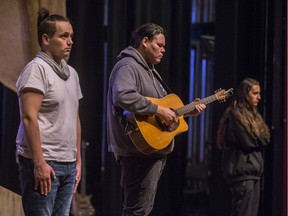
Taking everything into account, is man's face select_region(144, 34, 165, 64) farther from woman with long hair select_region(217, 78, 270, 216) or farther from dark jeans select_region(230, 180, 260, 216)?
dark jeans select_region(230, 180, 260, 216)

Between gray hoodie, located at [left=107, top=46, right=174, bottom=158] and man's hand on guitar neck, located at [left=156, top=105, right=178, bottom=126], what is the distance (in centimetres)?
5

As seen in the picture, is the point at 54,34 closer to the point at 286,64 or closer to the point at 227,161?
the point at 227,161

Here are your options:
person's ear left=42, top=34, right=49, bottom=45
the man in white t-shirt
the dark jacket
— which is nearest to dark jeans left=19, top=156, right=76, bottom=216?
the man in white t-shirt

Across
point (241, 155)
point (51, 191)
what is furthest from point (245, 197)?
point (51, 191)

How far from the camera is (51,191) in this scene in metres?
2.41

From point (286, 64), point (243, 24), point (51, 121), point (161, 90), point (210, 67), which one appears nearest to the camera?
point (51, 121)

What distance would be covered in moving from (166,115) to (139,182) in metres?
0.34

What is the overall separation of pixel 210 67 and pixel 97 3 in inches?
80.7

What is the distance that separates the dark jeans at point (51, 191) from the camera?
239cm

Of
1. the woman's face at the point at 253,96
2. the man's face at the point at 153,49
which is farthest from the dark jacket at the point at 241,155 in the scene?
the man's face at the point at 153,49

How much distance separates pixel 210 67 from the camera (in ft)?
22.2

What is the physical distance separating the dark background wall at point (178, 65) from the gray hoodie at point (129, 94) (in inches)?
73.3

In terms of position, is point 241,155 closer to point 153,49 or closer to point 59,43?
point 153,49

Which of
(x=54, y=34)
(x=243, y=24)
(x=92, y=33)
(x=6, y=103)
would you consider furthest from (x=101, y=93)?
(x=54, y=34)
